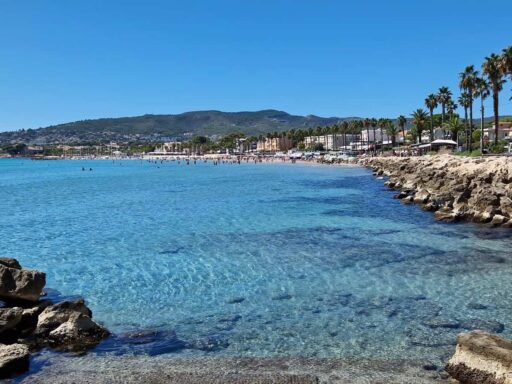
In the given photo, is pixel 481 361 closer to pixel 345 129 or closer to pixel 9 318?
pixel 9 318

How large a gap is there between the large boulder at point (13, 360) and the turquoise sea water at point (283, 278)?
157 centimetres

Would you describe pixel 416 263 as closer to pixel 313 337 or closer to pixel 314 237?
pixel 314 237

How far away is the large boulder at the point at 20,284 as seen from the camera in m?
12.3

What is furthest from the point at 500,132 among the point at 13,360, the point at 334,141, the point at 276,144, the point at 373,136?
the point at 276,144

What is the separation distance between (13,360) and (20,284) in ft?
12.5

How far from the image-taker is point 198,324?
11.6m

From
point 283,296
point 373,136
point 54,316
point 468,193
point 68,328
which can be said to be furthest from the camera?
point 373,136

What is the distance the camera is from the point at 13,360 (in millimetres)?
9039

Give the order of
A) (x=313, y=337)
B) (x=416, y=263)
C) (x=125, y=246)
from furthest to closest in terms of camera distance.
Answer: (x=125, y=246), (x=416, y=263), (x=313, y=337)

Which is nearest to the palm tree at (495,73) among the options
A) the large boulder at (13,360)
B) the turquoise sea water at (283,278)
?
the turquoise sea water at (283,278)

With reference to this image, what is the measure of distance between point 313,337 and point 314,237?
11.9 meters

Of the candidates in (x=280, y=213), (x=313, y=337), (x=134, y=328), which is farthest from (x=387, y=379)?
(x=280, y=213)

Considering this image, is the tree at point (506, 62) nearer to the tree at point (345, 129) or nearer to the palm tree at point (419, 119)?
the palm tree at point (419, 119)

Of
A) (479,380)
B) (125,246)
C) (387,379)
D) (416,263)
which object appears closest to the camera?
(479,380)
